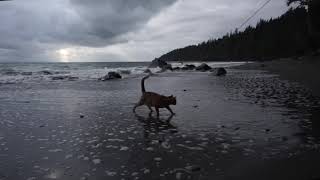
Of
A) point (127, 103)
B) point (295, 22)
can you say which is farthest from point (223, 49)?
point (127, 103)

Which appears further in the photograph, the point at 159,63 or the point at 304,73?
the point at 159,63

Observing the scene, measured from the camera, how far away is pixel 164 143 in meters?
8.45

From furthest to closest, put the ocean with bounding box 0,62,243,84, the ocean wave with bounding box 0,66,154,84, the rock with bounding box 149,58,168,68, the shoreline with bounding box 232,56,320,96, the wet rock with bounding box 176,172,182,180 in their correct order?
the rock with bounding box 149,58,168,68 → the ocean with bounding box 0,62,243,84 → the ocean wave with bounding box 0,66,154,84 → the shoreline with bounding box 232,56,320,96 → the wet rock with bounding box 176,172,182,180

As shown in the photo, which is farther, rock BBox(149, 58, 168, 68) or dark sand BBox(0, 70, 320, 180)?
rock BBox(149, 58, 168, 68)

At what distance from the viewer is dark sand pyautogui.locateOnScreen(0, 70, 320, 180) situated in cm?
654

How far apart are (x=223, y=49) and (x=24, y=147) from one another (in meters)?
166

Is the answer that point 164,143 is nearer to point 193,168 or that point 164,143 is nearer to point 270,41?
point 193,168

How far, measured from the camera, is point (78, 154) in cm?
763

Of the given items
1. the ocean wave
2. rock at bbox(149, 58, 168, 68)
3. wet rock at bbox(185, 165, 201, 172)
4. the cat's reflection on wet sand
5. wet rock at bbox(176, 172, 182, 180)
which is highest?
wet rock at bbox(185, 165, 201, 172)

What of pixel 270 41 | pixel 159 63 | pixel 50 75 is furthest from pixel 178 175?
pixel 270 41

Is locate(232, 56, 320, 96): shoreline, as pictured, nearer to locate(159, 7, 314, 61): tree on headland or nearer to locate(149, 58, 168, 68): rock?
locate(159, 7, 314, 61): tree on headland

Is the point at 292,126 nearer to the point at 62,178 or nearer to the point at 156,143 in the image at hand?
the point at 156,143

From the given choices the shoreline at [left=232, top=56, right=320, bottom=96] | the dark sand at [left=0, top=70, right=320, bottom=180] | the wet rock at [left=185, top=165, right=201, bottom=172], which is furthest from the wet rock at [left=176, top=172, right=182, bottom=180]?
the shoreline at [left=232, top=56, right=320, bottom=96]

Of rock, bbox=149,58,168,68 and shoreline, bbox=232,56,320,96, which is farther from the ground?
shoreline, bbox=232,56,320,96
